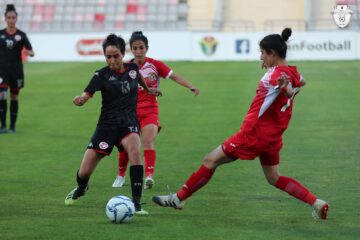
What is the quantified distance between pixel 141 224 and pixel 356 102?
14.5m

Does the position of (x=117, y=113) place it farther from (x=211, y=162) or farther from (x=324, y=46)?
(x=324, y=46)

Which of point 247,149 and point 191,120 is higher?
point 247,149

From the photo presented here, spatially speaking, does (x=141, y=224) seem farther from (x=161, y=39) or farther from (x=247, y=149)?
(x=161, y=39)

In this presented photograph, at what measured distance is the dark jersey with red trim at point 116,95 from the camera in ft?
31.6

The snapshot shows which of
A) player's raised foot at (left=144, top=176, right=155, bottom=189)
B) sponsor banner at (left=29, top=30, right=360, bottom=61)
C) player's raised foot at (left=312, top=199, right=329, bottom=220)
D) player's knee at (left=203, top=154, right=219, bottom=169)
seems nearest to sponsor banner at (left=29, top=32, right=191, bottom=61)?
sponsor banner at (left=29, top=30, right=360, bottom=61)

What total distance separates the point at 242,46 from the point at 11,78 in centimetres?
2276

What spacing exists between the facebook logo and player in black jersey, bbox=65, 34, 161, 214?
99.3ft

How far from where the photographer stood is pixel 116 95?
9672 millimetres

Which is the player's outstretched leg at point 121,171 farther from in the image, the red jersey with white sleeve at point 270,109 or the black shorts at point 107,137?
the red jersey with white sleeve at point 270,109

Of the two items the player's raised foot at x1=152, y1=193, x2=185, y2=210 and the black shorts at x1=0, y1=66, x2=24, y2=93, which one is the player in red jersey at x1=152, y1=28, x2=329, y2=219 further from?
the black shorts at x1=0, y1=66, x2=24, y2=93

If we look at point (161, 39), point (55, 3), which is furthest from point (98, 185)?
point (55, 3)

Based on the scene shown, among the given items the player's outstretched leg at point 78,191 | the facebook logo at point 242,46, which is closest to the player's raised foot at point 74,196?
the player's outstretched leg at point 78,191

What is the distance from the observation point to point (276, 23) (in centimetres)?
4566

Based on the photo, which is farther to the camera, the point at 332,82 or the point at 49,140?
the point at 332,82
